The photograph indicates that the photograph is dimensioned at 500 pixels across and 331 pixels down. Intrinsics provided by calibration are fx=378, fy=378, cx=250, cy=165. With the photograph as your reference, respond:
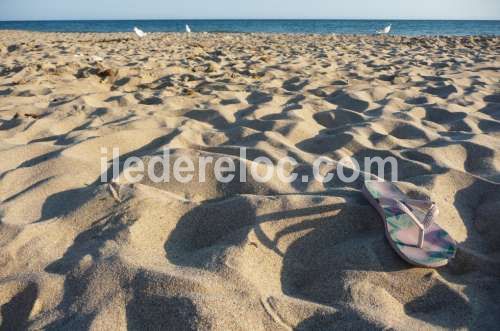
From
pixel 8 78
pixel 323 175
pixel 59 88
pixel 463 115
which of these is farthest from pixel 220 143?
pixel 8 78

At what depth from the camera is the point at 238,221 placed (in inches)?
51.8

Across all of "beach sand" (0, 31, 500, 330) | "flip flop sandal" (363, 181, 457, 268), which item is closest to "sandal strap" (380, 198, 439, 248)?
"flip flop sandal" (363, 181, 457, 268)

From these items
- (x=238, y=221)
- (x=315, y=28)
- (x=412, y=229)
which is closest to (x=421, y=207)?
(x=412, y=229)

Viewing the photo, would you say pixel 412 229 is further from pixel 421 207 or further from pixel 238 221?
pixel 238 221

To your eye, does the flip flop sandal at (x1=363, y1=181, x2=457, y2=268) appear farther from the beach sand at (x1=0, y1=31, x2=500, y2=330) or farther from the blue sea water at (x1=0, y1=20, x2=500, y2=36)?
the blue sea water at (x1=0, y1=20, x2=500, y2=36)

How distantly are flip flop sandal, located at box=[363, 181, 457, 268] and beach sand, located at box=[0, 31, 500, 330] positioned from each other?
0.12 ft

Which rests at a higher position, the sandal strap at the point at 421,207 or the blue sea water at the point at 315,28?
the sandal strap at the point at 421,207

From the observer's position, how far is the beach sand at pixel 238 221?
976 mm

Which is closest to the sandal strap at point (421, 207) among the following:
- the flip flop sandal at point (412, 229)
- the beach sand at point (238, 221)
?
the flip flop sandal at point (412, 229)

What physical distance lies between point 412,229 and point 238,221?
0.61m

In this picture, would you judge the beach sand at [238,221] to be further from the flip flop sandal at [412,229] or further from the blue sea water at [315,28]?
the blue sea water at [315,28]

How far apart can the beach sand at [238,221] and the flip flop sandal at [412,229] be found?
0.12ft

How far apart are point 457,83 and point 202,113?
247 centimetres

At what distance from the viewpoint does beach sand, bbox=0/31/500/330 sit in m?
0.98
